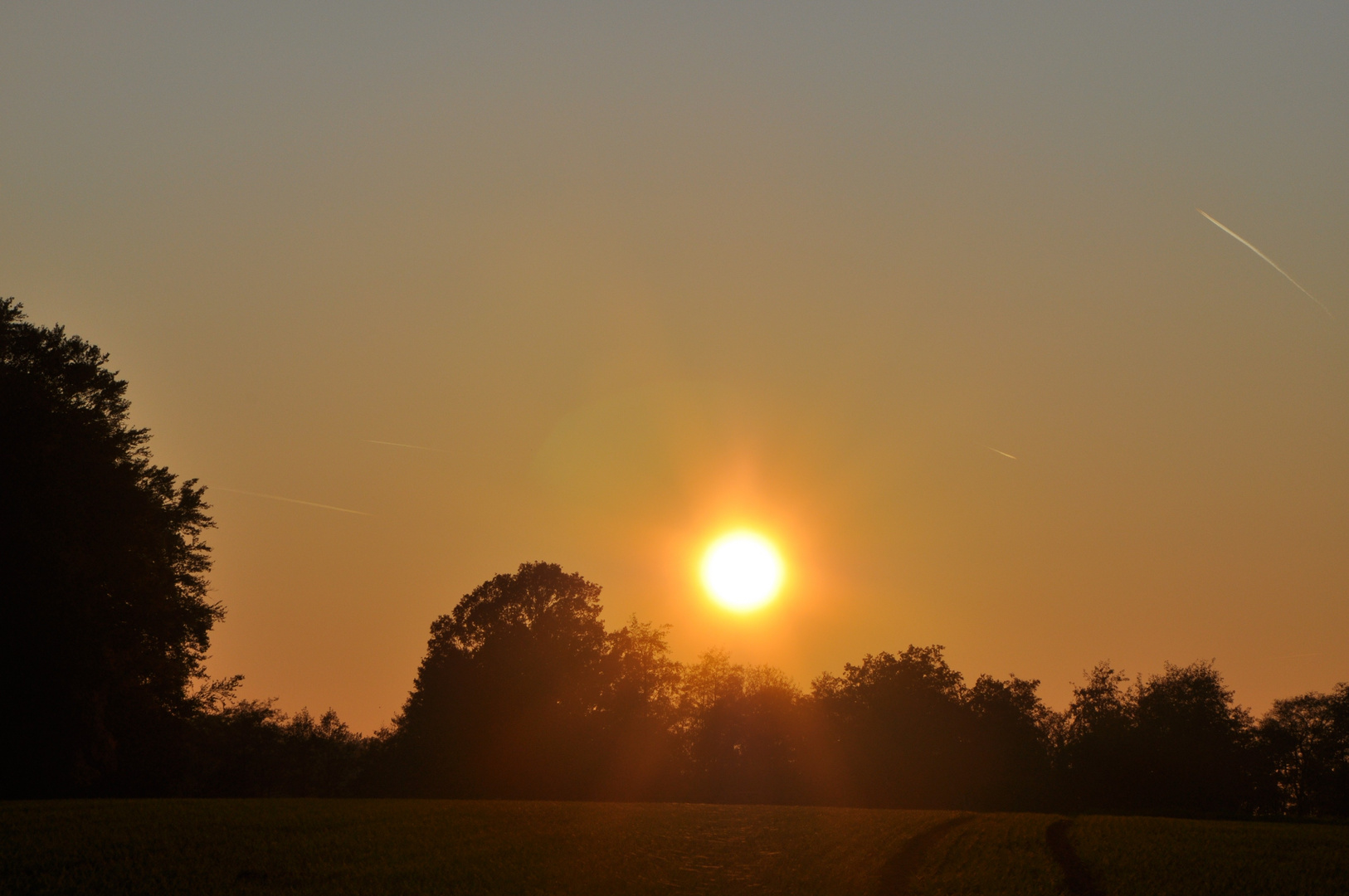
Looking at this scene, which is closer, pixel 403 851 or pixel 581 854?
pixel 403 851

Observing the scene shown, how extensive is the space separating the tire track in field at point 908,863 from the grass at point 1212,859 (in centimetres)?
552

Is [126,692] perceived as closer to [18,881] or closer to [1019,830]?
[18,881]

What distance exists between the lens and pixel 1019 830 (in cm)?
4216

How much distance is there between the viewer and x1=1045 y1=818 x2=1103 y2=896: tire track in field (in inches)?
1086

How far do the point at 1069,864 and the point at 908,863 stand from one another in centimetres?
578

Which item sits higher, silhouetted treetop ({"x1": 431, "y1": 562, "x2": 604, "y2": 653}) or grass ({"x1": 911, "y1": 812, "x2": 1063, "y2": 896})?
silhouetted treetop ({"x1": 431, "y1": 562, "x2": 604, "y2": 653})

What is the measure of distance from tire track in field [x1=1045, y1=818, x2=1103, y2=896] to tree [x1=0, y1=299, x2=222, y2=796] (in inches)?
1583

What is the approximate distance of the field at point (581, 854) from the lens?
23.8 m

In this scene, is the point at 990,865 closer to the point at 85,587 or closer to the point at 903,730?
the point at 85,587

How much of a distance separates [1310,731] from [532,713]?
117m

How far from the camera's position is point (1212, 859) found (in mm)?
33250

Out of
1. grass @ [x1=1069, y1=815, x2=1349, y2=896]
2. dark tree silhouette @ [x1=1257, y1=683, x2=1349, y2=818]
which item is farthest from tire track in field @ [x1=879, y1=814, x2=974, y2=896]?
dark tree silhouette @ [x1=1257, y1=683, x2=1349, y2=818]

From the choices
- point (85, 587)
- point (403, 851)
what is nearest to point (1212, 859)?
point (403, 851)

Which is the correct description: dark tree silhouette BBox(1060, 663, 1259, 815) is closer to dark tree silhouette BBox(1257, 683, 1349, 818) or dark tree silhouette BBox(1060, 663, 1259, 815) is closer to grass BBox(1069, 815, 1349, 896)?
dark tree silhouette BBox(1257, 683, 1349, 818)
